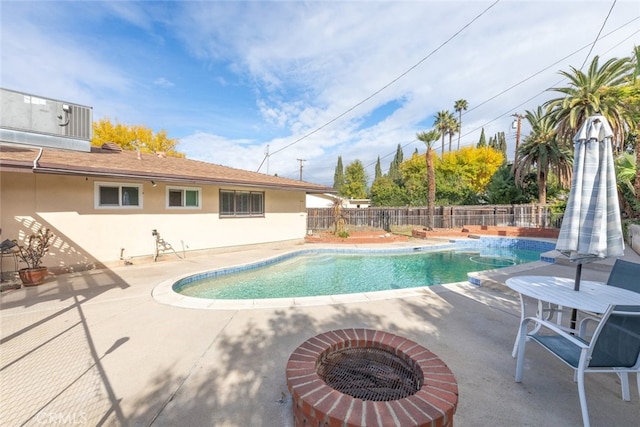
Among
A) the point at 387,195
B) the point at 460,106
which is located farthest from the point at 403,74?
the point at 460,106

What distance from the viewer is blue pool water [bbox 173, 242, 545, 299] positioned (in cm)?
706

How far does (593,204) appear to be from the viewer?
3037mm

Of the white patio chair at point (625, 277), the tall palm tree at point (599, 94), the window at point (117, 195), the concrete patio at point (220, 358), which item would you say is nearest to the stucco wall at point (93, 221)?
the window at point (117, 195)

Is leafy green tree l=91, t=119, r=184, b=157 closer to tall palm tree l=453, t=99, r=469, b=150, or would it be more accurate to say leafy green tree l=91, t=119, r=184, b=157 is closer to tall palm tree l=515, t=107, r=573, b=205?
tall palm tree l=515, t=107, r=573, b=205

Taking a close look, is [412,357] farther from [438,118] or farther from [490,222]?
[438,118]

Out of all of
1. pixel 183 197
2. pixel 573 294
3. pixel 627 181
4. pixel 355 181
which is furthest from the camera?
pixel 355 181

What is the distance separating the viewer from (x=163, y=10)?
9164 mm

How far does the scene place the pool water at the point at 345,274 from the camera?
7048mm

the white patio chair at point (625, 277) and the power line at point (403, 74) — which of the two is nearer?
the white patio chair at point (625, 277)

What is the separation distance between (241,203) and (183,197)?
7.73 ft

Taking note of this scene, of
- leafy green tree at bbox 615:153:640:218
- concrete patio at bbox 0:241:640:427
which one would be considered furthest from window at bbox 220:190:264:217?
leafy green tree at bbox 615:153:640:218

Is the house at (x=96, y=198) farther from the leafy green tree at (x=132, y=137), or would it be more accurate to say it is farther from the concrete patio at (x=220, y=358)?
the leafy green tree at (x=132, y=137)

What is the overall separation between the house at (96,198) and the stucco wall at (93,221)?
20 millimetres
